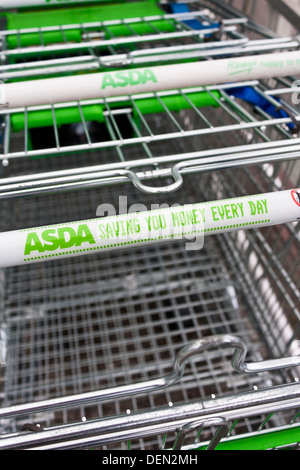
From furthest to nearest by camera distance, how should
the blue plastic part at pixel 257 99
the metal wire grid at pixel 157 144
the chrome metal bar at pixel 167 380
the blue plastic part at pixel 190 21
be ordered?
the blue plastic part at pixel 190 21
the blue plastic part at pixel 257 99
the metal wire grid at pixel 157 144
the chrome metal bar at pixel 167 380

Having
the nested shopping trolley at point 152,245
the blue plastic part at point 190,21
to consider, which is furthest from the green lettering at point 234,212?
the blue plastic part at point 190,21

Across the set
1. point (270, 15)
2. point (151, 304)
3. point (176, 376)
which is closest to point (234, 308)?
point (151, 304)

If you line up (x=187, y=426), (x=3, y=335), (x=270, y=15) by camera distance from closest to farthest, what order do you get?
(x=187, y=426) < (x=3, y=335) < (x=270, y=15)

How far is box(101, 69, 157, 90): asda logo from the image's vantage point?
739mm

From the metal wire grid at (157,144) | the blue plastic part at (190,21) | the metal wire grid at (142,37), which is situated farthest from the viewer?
the blue plastic part at (190,21)

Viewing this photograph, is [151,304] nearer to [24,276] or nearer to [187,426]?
[24,276]

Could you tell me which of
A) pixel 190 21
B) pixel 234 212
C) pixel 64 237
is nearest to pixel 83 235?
pixel 64 237

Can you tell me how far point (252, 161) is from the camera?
67cm

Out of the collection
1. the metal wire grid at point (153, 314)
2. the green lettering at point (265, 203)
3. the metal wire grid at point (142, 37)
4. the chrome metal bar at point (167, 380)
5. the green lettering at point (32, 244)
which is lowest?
the chrome metal bar at point (167, 380)

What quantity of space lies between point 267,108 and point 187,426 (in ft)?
2.28

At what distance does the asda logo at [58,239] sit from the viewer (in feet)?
1.75

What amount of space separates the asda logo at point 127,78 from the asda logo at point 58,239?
1.09 feet

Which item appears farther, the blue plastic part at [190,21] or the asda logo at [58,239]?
the blue plastic part at [190,21]

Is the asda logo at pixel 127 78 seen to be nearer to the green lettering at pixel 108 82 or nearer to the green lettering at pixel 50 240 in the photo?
the green lettering at pixel 108 82
